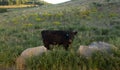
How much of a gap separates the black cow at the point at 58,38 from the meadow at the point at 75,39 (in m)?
0.31

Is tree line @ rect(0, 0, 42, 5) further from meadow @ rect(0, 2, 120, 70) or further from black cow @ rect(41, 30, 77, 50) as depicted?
black cow @ rect(41, 30, 77, 50)

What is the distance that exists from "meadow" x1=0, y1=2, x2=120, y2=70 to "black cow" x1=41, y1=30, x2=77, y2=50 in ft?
1.03

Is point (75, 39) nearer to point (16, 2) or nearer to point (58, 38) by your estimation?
point (58, 38)

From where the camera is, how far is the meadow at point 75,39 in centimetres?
880

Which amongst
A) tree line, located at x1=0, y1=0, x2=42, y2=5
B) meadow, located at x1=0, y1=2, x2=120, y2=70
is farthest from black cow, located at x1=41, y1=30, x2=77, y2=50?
tree line, located at x1=0, y1=0, x2=42, y2=5

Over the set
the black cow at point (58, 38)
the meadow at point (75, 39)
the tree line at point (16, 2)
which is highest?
the black cow at point (58, 38)

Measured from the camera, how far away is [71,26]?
1524 centimetres

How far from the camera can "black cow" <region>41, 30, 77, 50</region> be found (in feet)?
32.3

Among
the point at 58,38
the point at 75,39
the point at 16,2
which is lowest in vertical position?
the point at 16,2

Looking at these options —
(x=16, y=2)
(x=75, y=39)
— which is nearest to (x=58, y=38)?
(x=75, y=39)

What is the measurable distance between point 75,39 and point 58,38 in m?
2.15

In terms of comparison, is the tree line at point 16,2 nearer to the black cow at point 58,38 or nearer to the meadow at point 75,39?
the meadow at point 75,39

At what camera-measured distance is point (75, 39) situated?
12.0 m

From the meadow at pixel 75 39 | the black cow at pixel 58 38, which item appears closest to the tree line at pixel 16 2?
the meadow at pixel 75 39
